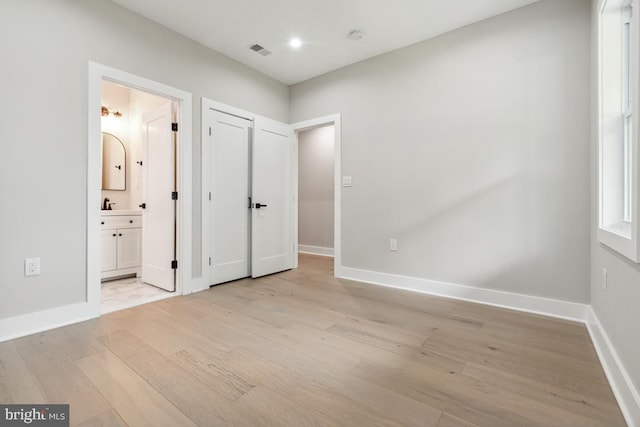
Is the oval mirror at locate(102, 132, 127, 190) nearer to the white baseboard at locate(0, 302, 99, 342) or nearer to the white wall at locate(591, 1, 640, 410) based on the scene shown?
the white baseboard at locate(0, 302, 99, 342)

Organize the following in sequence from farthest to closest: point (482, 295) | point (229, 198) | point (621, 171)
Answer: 1. point (229, 198)
2. point (482, 295)
3. point (621, 171)

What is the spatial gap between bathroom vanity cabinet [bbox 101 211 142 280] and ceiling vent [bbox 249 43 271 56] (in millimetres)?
2541

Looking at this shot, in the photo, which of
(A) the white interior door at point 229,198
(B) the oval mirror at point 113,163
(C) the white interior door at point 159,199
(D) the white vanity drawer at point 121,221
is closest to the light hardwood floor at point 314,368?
(C) the white interior door at point 159,199

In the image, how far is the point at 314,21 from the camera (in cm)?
283

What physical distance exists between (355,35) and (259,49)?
111 centimetres

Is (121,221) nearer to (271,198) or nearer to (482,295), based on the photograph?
(271,198)

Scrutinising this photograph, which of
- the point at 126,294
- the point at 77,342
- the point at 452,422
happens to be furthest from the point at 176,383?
the point at 126,294

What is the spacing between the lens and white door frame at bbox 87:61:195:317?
2.38 meters

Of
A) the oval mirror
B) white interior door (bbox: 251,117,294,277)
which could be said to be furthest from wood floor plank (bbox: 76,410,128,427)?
the oval mirror

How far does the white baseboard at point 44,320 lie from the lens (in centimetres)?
200

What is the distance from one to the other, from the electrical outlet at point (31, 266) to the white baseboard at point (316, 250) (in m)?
4.13

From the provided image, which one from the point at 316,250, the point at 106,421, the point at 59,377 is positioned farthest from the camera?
the point at 316,250

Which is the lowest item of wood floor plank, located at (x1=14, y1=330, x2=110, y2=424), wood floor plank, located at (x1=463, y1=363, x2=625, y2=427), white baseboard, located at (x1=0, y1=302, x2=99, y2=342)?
wood floor plank, located at (x1=463, y1=363, x2=625, y2=427)

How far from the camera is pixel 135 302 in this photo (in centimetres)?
279
